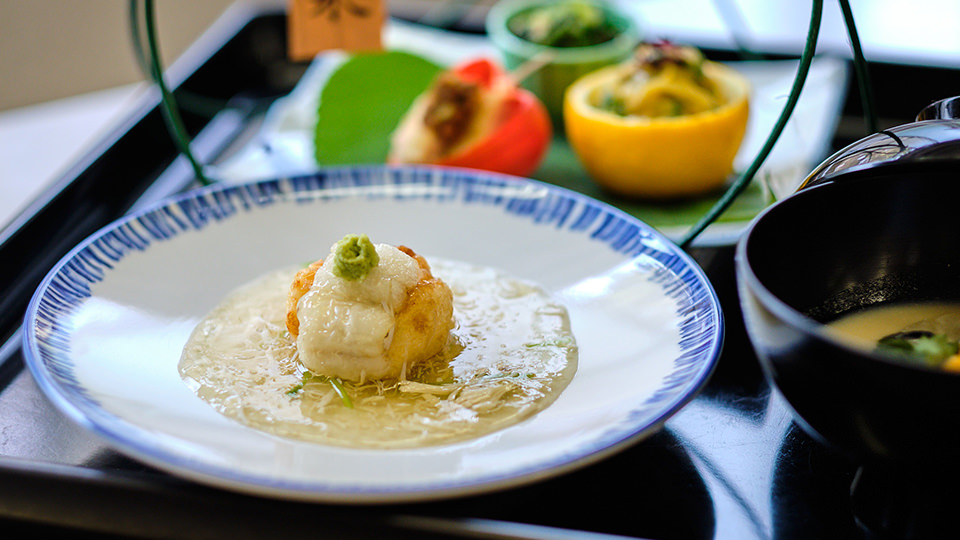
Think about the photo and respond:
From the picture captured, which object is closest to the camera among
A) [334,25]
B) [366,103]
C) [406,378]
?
[406,378]

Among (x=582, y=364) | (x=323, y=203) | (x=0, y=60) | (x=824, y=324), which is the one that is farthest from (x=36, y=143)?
(x=824, y=324)

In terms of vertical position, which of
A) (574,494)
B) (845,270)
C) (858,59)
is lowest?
(574,494)

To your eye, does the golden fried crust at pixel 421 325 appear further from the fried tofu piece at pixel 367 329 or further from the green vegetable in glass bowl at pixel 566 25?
the green vegetable in glass bowl at pixel 566 25

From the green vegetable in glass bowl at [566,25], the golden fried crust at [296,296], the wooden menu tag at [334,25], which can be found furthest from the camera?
the green vegetable in glass bowl at [566,25]

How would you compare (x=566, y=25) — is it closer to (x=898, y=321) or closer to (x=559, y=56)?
(x=559, y=56)

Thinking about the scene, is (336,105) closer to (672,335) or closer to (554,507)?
(672,335)

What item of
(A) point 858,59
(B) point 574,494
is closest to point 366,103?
(A) point 858,59

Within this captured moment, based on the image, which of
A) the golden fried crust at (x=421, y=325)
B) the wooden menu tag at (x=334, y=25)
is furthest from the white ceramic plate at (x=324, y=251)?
the wooden menu tag at (x=334, y=25)
